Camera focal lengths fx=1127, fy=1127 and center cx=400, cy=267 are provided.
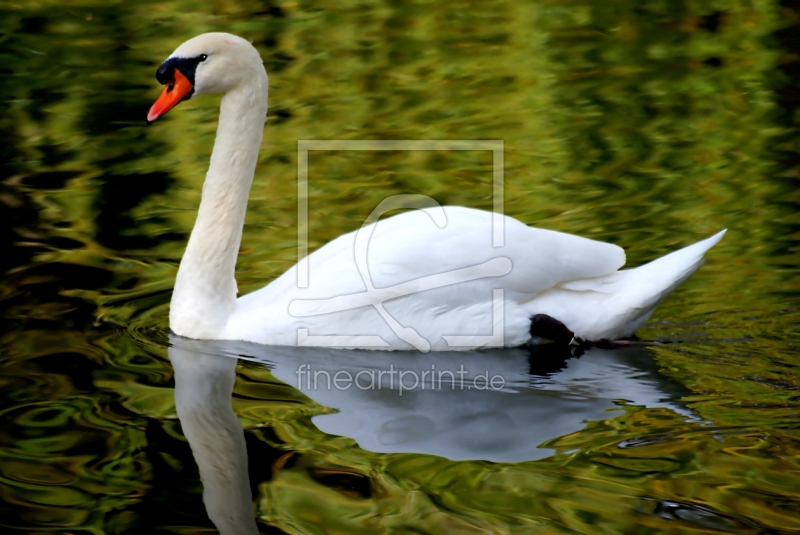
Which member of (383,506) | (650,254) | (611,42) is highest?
(611,42)

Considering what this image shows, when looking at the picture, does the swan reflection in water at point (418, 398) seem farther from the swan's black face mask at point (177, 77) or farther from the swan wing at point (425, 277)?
the swan's black face mask at point (177, 77)

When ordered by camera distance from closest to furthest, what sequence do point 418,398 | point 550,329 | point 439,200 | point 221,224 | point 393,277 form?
point 418,398
point 393,277
point 550,329
point 221,224
point 439,200

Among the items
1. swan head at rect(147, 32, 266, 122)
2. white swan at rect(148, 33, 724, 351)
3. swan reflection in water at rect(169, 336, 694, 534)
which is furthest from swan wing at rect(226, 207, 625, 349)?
swan head at rect(147, 32, 266, 122)

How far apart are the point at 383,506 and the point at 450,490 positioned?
0.85 feet

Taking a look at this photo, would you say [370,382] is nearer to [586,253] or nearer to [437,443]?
[437,443]

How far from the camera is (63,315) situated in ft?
20.2

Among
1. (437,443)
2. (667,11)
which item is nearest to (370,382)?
(437,443)

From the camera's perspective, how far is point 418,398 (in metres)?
5.00

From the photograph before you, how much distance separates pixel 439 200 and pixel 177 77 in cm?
304

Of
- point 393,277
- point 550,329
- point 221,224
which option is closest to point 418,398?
point 393,277

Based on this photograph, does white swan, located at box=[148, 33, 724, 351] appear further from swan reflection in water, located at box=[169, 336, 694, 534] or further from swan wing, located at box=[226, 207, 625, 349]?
swan reflection in water, located at box=[169, 336, 694, 534]

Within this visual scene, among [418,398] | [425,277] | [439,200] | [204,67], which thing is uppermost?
[204,67]

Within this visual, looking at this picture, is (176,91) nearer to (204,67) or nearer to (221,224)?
(204,67)

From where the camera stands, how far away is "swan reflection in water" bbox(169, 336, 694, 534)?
438 centimetres
